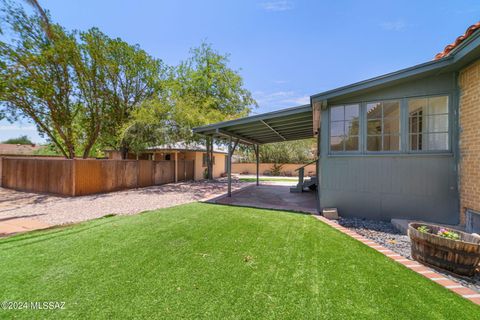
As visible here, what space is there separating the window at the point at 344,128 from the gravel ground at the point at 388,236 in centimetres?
196

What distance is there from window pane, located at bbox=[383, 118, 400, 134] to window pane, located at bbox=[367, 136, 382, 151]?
242 mm

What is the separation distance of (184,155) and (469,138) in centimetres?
1609

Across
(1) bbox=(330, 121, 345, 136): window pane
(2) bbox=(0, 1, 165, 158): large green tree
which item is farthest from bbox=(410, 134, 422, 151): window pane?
(2) bbox=(0, 1, 165, 158): large green tree

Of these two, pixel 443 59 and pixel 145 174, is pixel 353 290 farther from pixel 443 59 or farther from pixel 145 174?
pixel 145 174

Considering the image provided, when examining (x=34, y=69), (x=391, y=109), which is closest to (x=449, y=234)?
(x=391, y=109)

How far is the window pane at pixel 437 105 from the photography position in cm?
496

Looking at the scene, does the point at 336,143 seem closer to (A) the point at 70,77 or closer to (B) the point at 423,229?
(B) the point at 423,229

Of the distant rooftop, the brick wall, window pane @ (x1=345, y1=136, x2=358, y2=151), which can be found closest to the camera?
the brick wall

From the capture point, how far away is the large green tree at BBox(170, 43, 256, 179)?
601 inches

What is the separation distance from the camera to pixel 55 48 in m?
11.6

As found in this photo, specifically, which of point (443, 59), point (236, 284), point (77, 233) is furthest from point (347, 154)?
point (77, 233)

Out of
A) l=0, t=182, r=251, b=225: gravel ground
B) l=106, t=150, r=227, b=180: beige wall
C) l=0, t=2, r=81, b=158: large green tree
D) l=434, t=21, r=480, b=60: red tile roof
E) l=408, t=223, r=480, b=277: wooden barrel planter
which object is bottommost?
l=0, t=182, r=251, b=225: gravel ground

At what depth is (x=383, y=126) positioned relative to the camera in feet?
17.9

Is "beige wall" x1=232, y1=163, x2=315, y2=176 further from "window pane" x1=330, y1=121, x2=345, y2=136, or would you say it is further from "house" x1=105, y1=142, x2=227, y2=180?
"window pane" x1=330, y1=121, x2=345, y2=136
